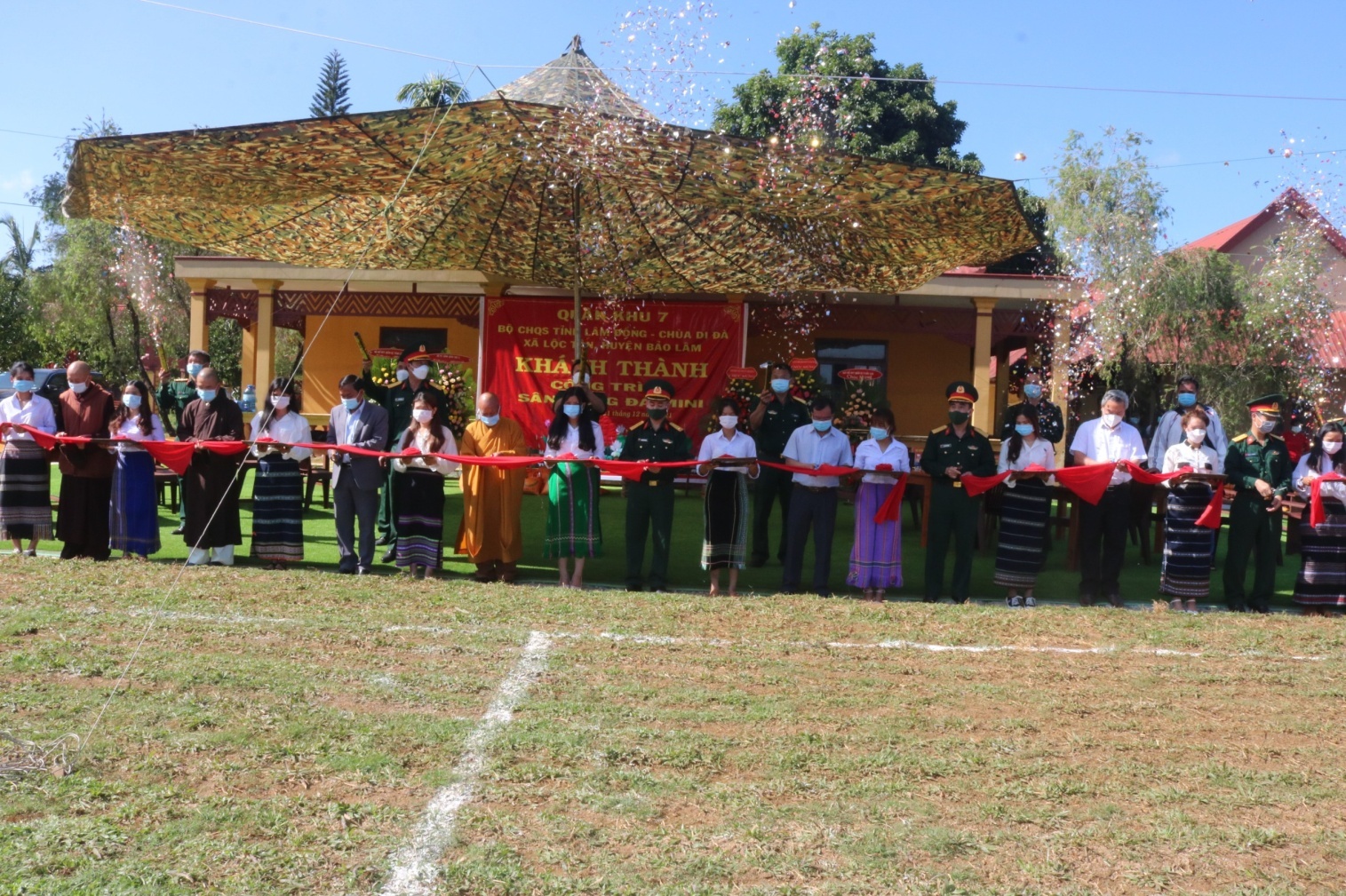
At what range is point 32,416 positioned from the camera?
10273mm

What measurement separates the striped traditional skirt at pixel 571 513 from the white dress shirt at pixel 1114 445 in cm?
409

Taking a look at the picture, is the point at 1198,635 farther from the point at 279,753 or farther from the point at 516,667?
the point at 279,753

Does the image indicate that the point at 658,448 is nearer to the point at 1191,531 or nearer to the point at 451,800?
the point at 1191,531

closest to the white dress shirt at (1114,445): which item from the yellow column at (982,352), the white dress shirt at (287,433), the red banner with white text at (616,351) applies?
the white dress shirt at (287,433)

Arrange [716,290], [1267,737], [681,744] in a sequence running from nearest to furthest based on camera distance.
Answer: [681,744]
[1267,737]
[716,290]

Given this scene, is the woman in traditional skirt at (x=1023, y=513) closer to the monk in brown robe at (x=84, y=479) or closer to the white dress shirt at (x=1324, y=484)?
the white dress shirt at (x=1324, y=484)

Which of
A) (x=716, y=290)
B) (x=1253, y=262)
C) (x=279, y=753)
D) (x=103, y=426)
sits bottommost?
(x=279, y=753)

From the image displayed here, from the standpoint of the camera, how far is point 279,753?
5.04 metres

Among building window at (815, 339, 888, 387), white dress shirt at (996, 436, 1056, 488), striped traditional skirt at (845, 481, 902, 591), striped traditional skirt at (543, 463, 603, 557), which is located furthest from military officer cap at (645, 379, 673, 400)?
building window at (815, 339, 888, 387)

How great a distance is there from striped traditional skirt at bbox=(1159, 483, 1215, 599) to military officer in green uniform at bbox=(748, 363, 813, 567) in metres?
3.48

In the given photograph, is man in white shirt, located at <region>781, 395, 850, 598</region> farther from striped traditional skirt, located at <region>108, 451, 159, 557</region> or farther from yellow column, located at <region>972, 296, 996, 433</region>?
yellow column, located at <region>972, 296, 996, 433</region>

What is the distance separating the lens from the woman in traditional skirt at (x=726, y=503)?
960cm

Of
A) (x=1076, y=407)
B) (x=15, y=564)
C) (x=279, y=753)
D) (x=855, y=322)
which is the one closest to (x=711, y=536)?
(x=279, y=753)

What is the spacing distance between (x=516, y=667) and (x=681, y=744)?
165cm
